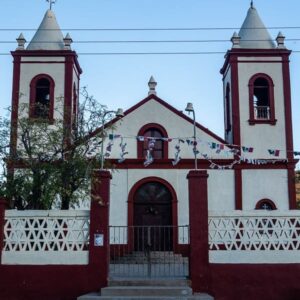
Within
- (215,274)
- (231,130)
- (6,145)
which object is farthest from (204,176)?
(231,130)

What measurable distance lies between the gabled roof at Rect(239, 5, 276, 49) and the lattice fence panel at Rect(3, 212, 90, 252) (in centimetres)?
1516

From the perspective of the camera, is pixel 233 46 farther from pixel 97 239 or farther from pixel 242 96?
pixel 97 239

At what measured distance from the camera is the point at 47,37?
87.3 feet

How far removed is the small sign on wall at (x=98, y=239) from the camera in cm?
1400

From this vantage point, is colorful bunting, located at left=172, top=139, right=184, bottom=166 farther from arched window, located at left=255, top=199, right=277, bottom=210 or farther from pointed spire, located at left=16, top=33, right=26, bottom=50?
pointed spire, located at left=16, top=33, right=26, bottom=50

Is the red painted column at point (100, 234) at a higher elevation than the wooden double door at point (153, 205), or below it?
below

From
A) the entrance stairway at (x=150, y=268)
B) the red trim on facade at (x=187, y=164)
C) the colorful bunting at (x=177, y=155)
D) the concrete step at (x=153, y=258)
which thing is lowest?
the entrance stairway at (x=150, y=268)

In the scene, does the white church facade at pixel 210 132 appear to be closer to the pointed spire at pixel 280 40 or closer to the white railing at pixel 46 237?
the pointed spire at pixel 280 40

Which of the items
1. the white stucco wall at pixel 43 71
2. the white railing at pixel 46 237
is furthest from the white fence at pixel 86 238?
the white stucco wall at pixel 43 71

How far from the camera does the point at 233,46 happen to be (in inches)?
1021

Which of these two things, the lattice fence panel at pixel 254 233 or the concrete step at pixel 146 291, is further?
the lattice fence panel at pixel 254 233

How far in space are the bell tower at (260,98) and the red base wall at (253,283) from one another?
10.2 m

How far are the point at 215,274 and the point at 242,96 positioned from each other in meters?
13.0

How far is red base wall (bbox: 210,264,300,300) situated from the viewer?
14.0m
